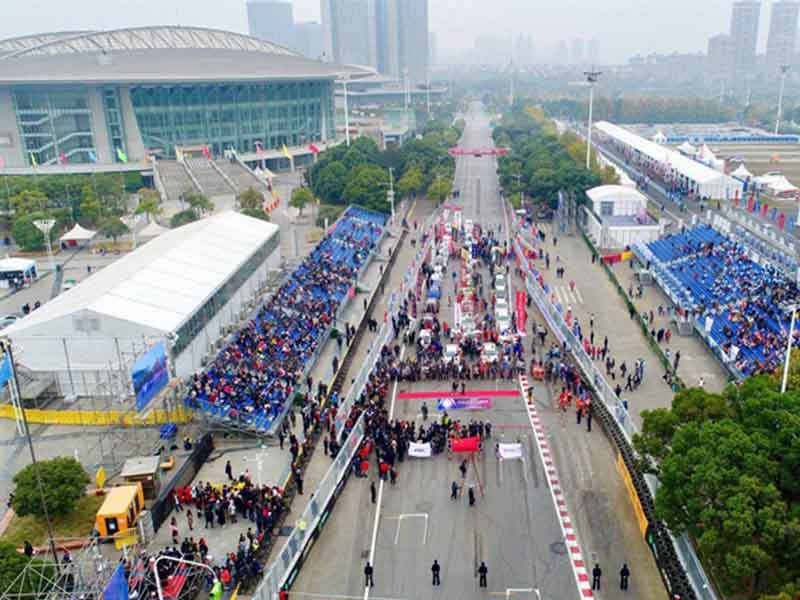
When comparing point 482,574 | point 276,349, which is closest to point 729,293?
point 276,349

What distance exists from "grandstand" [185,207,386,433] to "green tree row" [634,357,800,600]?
45.5ft

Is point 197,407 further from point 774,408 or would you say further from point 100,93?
point 100,93

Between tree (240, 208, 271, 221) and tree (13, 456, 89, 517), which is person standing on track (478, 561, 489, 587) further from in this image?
tree (240, 208, 271, 221)

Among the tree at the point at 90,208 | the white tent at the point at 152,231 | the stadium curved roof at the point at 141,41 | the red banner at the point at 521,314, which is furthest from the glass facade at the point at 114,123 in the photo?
the red banner at the point at 521,314

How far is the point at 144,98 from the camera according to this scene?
85.4m

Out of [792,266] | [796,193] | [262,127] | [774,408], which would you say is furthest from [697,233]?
[262,127]

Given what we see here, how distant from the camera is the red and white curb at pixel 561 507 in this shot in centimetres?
1873

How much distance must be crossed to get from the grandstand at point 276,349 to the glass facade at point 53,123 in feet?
162

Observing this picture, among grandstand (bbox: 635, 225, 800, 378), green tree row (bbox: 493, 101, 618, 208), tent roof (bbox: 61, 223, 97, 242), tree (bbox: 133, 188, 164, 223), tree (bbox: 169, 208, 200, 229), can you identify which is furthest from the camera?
green tree row (bbox: 493, 101, 618, 208)

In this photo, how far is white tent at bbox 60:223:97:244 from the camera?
5503 cm

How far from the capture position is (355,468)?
24.0 metres

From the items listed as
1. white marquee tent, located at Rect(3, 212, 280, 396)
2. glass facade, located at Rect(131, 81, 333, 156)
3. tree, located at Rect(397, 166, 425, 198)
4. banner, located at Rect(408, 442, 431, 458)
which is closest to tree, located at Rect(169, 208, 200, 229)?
tree, located at Rect(397, 166, 425, 198)

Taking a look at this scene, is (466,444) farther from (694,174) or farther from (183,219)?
(694,174)

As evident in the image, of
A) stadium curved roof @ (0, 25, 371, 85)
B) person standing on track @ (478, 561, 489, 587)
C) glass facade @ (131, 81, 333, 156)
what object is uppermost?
stadium curved roof @ (0, 25, 371, 85)
